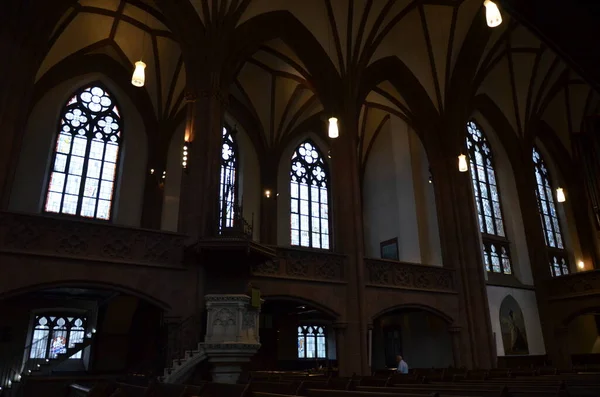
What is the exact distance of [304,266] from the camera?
1404 centimetres

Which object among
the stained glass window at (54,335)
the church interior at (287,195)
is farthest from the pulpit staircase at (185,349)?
the stained glass window at (54,335)

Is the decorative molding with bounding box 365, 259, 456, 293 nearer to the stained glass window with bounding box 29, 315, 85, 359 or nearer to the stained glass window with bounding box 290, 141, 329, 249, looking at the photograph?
the stained glass window with bounding box 290, 141, 329, 249

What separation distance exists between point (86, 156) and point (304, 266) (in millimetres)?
9999

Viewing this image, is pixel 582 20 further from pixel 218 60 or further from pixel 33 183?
pixel 33 183

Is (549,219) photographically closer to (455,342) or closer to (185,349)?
(455,342)

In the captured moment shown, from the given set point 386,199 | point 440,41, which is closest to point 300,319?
point 386,199

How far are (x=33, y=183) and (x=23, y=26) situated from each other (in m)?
6.66

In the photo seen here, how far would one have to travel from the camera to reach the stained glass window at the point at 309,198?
846 inches

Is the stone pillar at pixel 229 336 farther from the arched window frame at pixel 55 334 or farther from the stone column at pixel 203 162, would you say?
the arched window frame at pixel 55 334

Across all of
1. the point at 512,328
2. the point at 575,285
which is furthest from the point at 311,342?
the point at 575,285

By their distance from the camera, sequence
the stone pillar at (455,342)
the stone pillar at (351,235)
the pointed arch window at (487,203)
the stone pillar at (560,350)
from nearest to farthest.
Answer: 1. the stone pillar at (351,235)
2. the stone pillar at (455,342)
3. the stone pillar at (560,350)
4. the pointed arch window at (487,203)

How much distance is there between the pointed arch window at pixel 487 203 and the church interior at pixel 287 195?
11 cm

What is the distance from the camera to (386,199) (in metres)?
22.2

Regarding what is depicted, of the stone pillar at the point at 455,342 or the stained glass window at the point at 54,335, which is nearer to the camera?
the stone pillar at the point at 455,342
